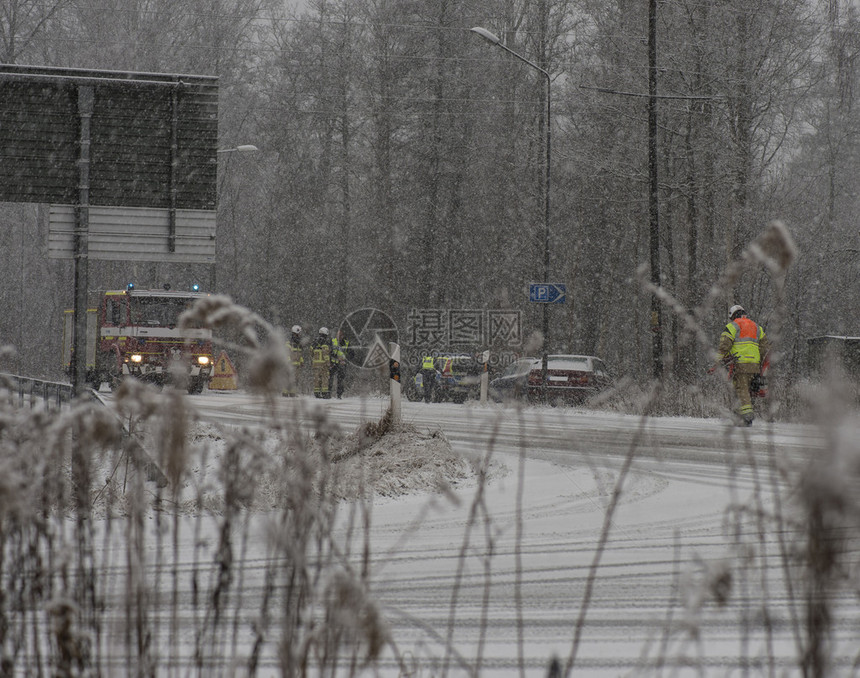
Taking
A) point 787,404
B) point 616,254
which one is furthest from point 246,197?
point 787,404

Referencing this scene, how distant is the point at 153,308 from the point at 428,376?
7.30 m

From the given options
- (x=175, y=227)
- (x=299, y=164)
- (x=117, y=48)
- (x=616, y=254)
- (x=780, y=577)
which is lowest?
(x=780, y=577)

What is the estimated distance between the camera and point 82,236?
839 centimetres

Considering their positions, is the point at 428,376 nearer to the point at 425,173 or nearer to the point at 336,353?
the point at 336,353

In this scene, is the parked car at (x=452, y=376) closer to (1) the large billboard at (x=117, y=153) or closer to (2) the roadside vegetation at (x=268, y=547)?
(1) the large billboard at (x=117, y=153)

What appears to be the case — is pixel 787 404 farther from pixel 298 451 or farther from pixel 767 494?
pixel 298 451

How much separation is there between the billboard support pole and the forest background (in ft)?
92.1

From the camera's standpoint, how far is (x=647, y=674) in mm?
3777

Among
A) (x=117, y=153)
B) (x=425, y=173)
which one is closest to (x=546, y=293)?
(x=117, y=153)

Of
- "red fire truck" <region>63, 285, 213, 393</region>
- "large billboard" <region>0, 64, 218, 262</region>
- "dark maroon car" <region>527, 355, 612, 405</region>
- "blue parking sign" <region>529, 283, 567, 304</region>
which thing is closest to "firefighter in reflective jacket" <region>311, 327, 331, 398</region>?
"red fire truck" <region>63, 285, 213, 393</region>

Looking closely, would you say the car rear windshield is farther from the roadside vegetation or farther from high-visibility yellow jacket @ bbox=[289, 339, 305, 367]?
the roadside vegetation

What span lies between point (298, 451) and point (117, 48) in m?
42.8

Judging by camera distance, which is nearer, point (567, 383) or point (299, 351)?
point (299, 351)

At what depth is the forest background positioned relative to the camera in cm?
4016
